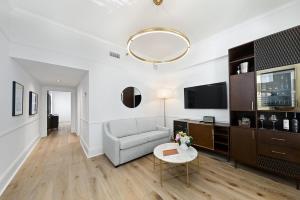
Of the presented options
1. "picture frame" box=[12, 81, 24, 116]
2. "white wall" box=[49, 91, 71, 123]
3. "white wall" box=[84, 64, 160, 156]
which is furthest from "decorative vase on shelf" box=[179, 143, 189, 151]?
"white wall" box=[49, 91, 71, 123]

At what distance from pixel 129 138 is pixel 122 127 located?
0.46 m

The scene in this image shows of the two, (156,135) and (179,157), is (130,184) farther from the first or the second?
(156,135)

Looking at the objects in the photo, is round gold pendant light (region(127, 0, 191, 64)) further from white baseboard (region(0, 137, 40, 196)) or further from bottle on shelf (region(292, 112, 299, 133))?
white baseboard (region(0, 137, 40, 196))

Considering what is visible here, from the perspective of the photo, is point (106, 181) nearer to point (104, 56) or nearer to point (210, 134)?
point (210, 134)

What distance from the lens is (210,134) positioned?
312 cm

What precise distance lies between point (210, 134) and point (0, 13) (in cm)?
440

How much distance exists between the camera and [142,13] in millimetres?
2490

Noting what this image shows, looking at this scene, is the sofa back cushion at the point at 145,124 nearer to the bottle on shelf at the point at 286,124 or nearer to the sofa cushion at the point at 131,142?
the sofa cushion at the point at 131,142

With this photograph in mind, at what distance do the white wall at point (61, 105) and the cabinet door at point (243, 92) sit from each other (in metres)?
10.8

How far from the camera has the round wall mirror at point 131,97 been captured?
4.13 meters

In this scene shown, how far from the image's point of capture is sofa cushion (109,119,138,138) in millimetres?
3419

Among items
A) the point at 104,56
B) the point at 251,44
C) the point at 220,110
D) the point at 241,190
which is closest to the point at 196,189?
the point at 241,190

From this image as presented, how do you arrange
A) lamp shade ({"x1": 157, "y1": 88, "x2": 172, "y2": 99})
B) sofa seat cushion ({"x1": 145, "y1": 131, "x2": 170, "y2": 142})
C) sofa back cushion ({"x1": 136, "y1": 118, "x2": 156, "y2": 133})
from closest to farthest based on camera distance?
sofa seat cushion ({"x1": 145, "y1": 131, "x2": 170, "y2": 142})
sofa back cushion ({"x1": 136, "y1": 118, "x2": 156, "y2": 133})
lamp shade ({"x1": 157, "y1": 88, "x2": 172, "y2": 99})

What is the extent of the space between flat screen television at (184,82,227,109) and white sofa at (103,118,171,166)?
1164mm
